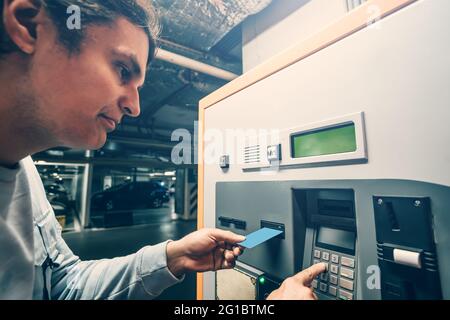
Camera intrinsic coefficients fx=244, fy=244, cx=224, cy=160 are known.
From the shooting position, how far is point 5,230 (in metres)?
0.52

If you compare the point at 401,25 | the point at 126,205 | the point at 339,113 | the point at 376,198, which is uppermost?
the point at 401,25

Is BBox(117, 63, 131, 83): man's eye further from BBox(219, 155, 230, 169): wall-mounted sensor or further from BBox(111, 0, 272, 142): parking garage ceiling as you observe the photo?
BBox(111, 0, 272, 142): parking garage ceiling

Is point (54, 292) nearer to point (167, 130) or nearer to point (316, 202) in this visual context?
point (316, 202)

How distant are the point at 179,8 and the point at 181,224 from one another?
4834mm

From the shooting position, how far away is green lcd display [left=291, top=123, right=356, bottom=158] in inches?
20.9

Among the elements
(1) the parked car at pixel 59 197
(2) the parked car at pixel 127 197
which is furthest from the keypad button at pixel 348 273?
(2) the parked car at pixel 127 197

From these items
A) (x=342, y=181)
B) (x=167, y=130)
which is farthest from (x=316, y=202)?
(x=167, y=130)

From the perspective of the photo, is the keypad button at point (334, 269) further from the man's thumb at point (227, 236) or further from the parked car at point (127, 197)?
the parked car at point (127, 197)

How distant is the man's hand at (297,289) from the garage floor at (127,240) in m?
2.19

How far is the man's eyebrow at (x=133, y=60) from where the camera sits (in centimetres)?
55

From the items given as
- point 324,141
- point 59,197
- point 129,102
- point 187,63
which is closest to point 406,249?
point 324,141

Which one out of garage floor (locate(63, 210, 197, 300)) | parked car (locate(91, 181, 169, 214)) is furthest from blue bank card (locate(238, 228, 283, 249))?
parked car (locate(91, 181, 169, 214))

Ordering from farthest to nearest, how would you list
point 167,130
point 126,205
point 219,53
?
point 126,205 → point 167,130 → point 219,53

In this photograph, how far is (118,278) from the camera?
0.72m
